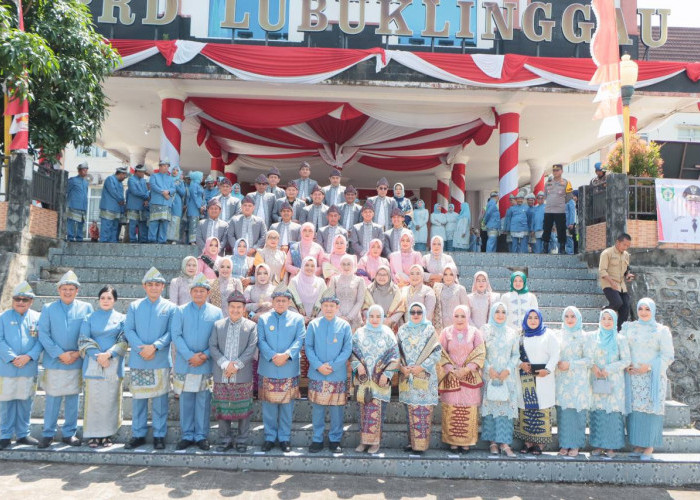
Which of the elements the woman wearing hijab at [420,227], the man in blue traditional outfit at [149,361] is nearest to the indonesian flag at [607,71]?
the woman wearing hijab at [420,227]

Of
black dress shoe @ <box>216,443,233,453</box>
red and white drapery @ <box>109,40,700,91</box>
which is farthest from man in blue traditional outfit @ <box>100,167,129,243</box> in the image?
black dress shoe @ <box>216,443,233,453</box>

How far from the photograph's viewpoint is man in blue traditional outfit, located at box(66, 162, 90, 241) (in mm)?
8688

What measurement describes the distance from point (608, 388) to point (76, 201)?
777cm

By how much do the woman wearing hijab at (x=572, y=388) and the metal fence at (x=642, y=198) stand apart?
348cm

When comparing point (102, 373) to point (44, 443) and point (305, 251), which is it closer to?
point (44, 443)

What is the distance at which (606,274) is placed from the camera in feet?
21.8

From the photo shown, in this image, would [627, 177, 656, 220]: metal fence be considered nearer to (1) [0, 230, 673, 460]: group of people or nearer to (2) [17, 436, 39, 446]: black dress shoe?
(1) [0, 230, 673, 460]: group of people

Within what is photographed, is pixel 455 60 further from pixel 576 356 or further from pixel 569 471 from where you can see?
pixel 569 471

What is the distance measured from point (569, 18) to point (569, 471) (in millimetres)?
9233

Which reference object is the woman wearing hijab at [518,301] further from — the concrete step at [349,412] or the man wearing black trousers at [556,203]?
the man wearing black trousers at [556,203]

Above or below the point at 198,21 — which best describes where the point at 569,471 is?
below

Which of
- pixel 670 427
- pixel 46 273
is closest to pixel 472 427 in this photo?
pixel 670 427

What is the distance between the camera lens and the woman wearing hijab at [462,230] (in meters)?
11.1

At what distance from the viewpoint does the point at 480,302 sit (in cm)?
573
